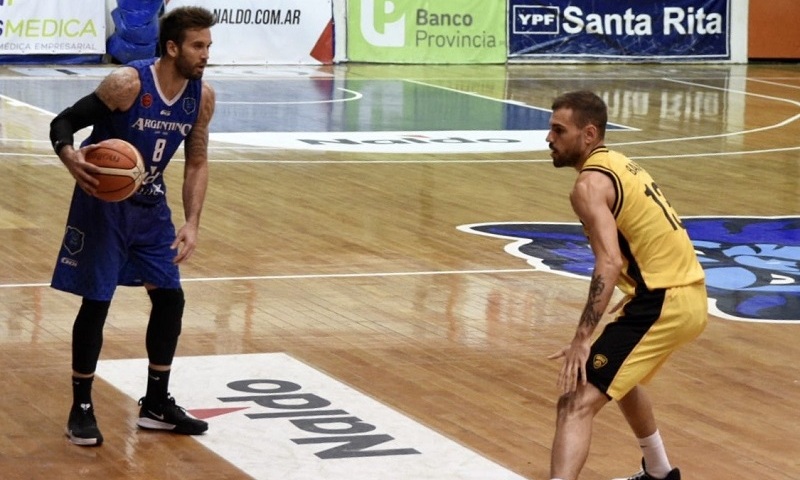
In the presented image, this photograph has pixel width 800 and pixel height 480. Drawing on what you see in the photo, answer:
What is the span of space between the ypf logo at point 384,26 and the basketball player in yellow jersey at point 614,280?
2195 centimetres

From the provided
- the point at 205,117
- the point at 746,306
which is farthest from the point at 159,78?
the point at 746,306

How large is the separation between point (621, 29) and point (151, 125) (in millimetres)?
23718

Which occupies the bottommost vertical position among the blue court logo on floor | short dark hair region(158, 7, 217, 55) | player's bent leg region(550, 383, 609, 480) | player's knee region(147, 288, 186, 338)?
the blue court logo on floor

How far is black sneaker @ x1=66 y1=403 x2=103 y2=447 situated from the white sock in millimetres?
2265

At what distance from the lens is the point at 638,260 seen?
5605mm

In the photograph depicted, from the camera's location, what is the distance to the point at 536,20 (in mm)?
28672

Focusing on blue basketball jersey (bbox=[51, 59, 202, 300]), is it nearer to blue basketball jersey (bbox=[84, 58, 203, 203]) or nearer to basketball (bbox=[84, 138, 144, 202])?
blue basketball jersey (bbox=[84, 58, 203, 203])

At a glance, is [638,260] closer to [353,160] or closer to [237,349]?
[237,349]

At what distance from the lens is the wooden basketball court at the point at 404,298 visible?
21.9 ft

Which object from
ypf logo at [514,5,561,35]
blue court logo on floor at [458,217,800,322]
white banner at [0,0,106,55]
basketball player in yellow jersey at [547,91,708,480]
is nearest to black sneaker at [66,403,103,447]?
basketball player in yellow jersey at [547,91,708,480]

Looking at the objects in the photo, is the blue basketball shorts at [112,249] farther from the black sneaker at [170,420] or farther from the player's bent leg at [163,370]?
the black sneaker at [170,420]

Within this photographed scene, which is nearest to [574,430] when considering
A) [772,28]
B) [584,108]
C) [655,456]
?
[655,456]

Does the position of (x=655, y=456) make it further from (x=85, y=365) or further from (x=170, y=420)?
(x=85, y=365)

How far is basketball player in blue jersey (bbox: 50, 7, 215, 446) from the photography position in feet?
21.0
